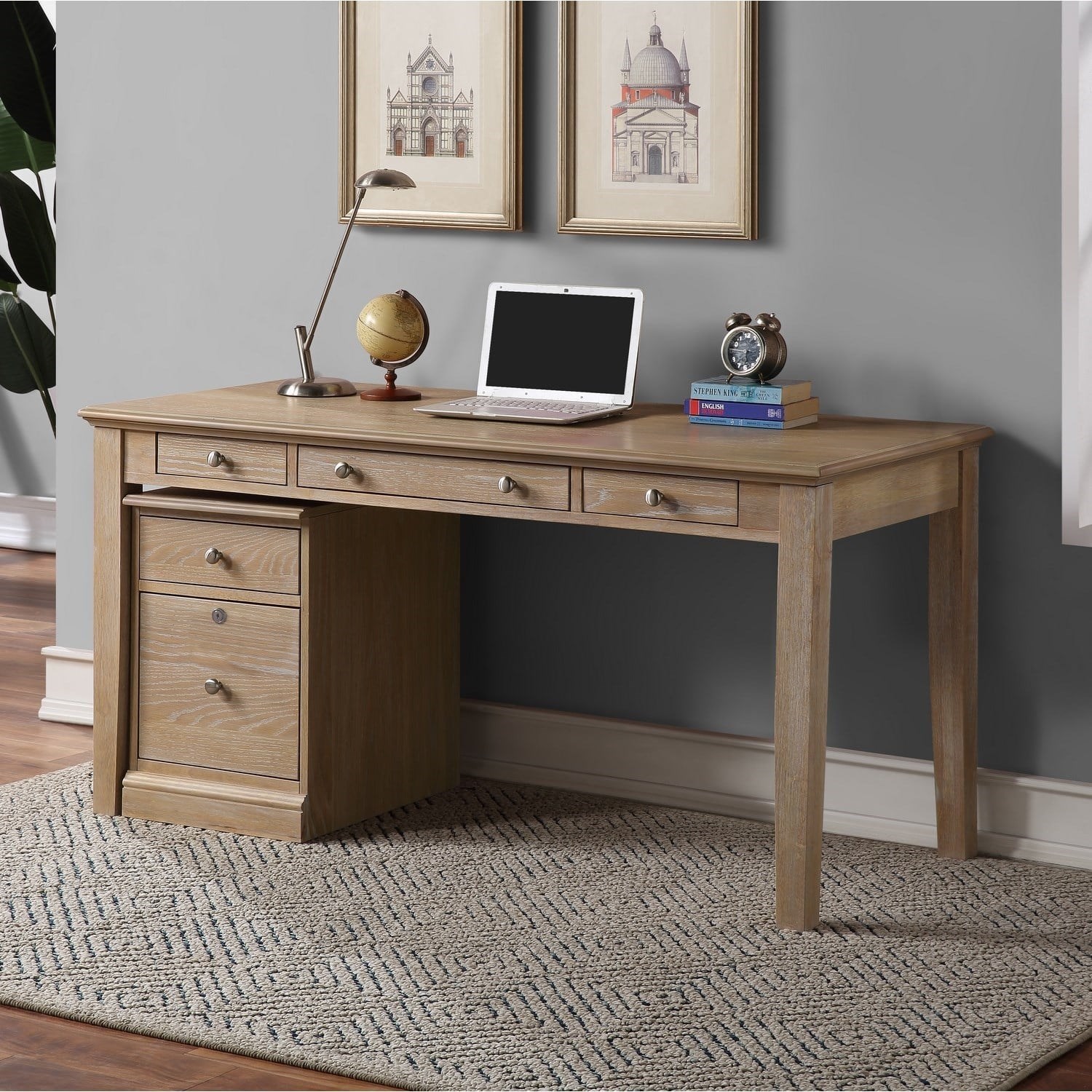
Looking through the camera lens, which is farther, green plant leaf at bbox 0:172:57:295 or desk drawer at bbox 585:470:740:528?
green plant leaf at bbox 0:172:57:295

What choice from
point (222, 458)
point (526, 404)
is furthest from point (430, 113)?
point (222, 458)

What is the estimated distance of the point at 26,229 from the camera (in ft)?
16.1

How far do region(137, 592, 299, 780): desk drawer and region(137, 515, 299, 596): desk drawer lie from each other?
1.7 inches

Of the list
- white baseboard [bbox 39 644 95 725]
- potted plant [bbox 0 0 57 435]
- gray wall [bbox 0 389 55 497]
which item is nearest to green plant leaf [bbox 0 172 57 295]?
potted plant [bbox 0 0 57 435]

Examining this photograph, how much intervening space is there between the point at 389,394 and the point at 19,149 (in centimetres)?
192

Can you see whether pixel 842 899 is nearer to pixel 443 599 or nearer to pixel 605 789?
pixel 605 789

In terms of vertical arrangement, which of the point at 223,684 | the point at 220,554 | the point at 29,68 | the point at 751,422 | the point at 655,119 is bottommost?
the point at 223,684

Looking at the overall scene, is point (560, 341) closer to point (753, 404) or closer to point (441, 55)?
point (753, 404)

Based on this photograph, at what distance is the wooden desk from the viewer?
273 centimetres

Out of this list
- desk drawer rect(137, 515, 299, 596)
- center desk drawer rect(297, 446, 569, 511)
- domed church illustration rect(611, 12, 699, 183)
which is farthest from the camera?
domed church illustration rect(611, 12, 699, 183)

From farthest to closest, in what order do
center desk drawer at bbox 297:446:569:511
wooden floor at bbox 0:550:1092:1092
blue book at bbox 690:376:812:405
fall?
blue book at bbox 690:376:812:405
center desk drawer at bbox 297:446:569:511
wooden floor at bbox 0:550:1092:1092

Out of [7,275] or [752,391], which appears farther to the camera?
[7,275]

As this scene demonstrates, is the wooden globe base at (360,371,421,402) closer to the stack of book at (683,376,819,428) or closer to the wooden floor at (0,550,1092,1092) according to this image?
the stack of book at (683,376,819,428)

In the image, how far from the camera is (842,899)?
9.75 feet
